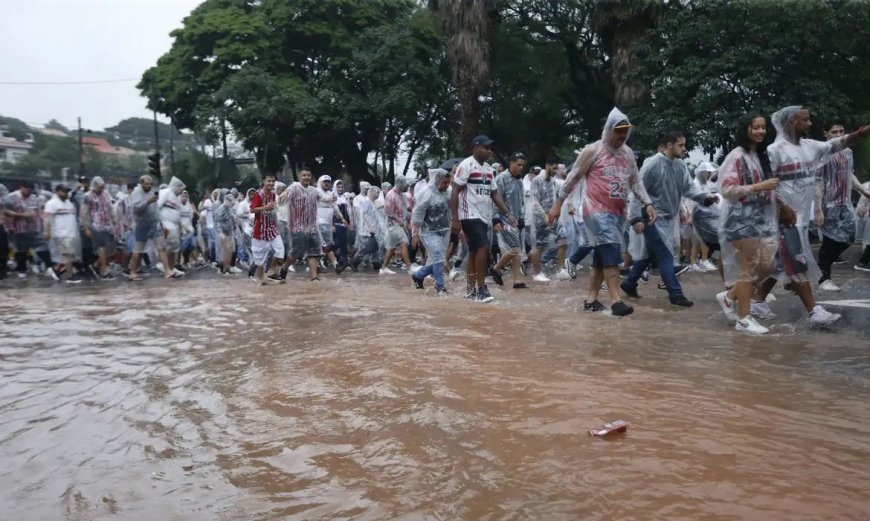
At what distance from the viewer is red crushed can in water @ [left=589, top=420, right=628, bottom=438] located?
323cm

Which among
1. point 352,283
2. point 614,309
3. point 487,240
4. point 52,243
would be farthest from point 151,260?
point 614,309

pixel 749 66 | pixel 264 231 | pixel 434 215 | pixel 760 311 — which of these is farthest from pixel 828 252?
pixel 749 66

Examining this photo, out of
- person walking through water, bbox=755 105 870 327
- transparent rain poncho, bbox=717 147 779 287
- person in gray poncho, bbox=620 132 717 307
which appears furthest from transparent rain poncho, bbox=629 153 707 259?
transparent rain poncho, bbox=717 147 779 287

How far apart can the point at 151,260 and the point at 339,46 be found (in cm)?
1602

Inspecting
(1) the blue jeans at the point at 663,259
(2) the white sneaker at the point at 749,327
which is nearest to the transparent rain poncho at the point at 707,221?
(1) the blue jeans at the point at 663,259

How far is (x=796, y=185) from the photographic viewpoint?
631 cm

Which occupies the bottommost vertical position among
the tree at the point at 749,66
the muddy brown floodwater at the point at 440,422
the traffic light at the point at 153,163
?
the muddy brown floodwater at the point at 440,422

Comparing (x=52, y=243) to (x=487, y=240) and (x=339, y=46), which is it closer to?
(x=487, y=240)

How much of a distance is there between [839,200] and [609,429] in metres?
6.52

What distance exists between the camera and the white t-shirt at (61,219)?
13297 mm

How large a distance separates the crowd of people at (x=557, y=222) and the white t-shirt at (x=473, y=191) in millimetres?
14

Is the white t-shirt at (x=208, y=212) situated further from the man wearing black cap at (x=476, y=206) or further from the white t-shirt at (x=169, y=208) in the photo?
the man wearing black cap at (x=476, y=206)

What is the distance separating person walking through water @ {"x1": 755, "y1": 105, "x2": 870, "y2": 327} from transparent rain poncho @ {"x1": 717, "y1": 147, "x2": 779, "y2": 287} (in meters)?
0.27

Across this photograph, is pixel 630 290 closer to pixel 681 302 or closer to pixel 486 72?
pixel 681 302
